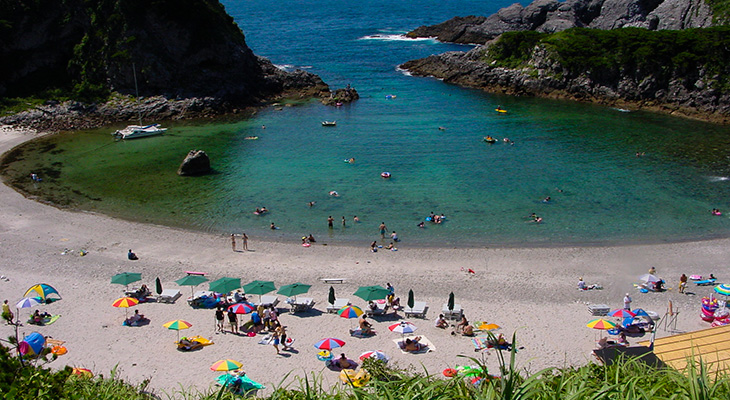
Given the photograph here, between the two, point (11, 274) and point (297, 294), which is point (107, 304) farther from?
point (297, 294)

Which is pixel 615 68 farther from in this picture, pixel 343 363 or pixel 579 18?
pixel 343 363

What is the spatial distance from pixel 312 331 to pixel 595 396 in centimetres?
1624

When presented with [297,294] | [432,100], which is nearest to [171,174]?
[297,294]

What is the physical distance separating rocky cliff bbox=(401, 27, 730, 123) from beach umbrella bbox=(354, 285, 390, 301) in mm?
53966

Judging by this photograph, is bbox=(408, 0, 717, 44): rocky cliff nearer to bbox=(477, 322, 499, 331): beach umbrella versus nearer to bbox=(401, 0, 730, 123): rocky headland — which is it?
bbox=(401, 0, 730, 123): rocky headland

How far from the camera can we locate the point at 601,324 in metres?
24.1

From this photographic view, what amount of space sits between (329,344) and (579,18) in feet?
334

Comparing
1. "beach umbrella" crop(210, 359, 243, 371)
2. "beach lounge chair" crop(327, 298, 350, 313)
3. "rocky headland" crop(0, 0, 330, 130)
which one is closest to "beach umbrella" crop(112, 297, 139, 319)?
"beach umbrella" crop(210, 359, 243, 371)

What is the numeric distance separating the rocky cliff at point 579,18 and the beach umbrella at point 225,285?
255 ft

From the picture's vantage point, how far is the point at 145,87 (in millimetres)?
71000

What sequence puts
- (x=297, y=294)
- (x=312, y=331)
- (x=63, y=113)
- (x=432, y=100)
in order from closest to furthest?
(x=312, y=331) → (x=297, y=294) → (x=63, y=113) → (x=432, y=100)

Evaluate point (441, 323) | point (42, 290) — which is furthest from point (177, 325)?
point (441, 323)

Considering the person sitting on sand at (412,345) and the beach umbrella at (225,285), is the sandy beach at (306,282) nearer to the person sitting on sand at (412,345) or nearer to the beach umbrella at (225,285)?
the person sitting on sand at (412,345)

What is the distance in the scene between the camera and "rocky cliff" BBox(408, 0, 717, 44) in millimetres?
84125
